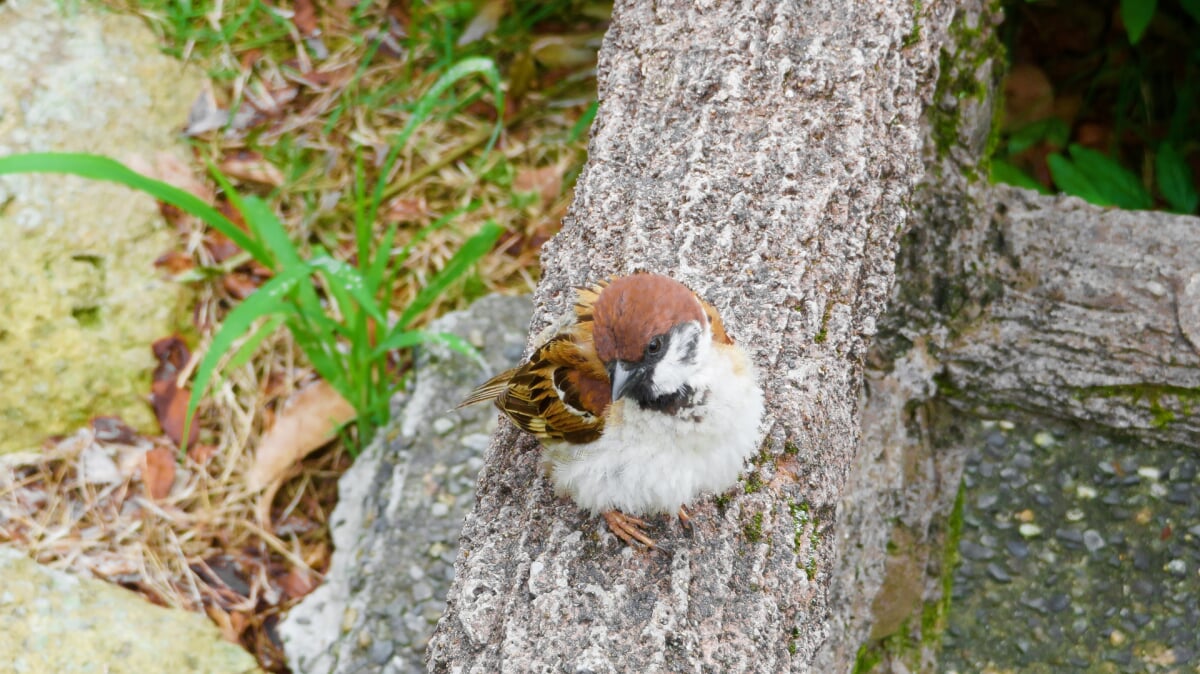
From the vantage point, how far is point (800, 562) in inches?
103

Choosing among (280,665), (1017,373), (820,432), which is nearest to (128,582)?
(280,665)

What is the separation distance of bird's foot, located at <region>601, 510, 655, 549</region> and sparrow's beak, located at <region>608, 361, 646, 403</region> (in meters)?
0.28

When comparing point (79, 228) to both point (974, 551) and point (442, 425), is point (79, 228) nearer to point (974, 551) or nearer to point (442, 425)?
point (442, 425)

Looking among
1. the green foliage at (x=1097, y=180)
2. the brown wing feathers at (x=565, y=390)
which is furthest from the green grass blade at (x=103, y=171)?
the green foliage at (x=1097, y=180)

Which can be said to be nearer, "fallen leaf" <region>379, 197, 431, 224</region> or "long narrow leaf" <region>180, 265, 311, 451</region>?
"long narrow leaf" <region>180, 265, 311, 451</region>

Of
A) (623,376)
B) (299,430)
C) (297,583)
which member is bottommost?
(297,583)

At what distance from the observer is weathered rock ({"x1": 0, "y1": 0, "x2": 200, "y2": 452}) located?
13.6 feet

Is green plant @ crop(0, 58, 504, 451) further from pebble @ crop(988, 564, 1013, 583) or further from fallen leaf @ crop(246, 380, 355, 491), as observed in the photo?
pebble @ crop(988, 564, 1013, 583)

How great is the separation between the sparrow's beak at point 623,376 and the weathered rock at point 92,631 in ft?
6.17

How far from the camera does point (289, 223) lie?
4879mm

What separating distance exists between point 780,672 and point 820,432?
623 mm

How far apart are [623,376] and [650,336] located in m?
0.11

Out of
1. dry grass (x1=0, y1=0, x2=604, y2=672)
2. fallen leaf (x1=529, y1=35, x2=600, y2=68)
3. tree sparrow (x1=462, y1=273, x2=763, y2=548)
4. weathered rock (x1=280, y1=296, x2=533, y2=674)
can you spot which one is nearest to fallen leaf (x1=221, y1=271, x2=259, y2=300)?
dry grass (x1=0, y1=0, x2=604, y2=672)

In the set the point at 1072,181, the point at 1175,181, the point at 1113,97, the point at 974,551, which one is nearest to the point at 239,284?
the point at 974,551
